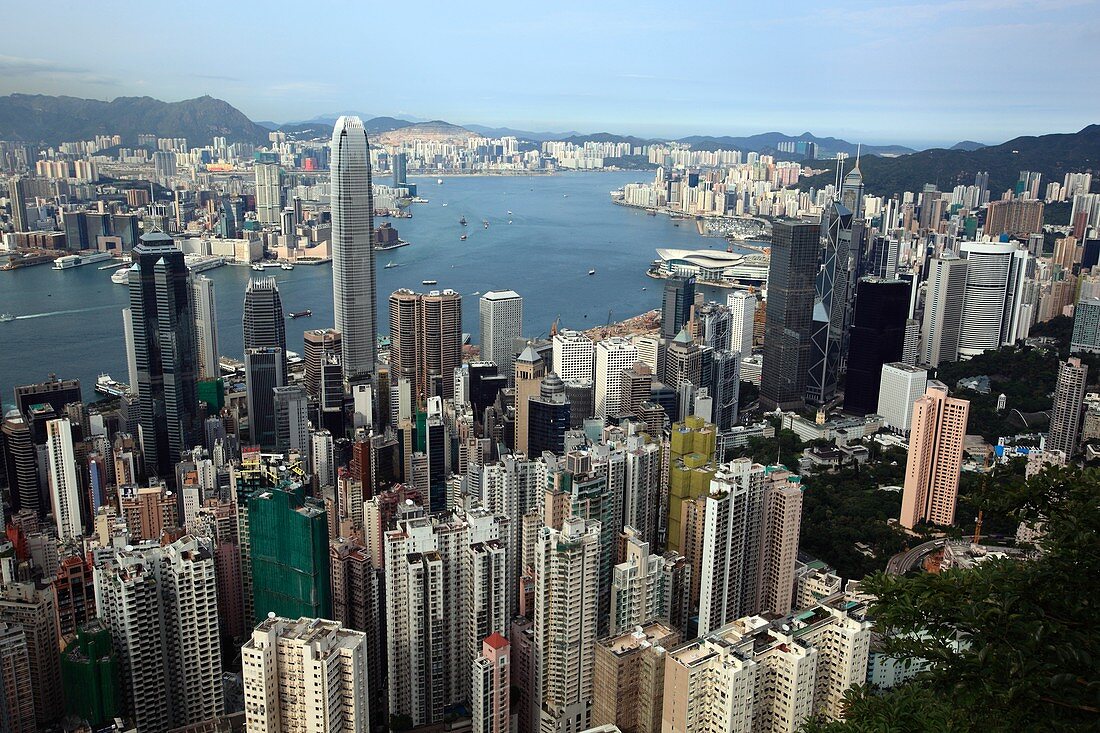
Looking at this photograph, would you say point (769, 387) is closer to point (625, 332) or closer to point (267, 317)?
point (625, 332)

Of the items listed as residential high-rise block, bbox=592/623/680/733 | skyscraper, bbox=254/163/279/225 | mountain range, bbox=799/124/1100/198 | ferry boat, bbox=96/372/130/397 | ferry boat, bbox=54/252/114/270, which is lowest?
ferry boat, bbox=96/372/130/397

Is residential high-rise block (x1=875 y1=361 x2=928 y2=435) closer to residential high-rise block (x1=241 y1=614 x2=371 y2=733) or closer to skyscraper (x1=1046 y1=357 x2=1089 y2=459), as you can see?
skyscraper (x1=1046 y1=357 x2=1089 y2=459)

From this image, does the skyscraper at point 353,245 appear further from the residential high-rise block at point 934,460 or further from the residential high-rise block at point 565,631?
the residential high-rise block at point 565,631

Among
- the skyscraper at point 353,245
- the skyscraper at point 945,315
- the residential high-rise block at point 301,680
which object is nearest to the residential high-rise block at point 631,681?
the residential high-rise block at point 301,680

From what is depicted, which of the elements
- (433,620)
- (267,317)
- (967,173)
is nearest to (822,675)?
(433,620)

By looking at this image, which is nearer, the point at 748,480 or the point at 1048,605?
the point at 1048,605

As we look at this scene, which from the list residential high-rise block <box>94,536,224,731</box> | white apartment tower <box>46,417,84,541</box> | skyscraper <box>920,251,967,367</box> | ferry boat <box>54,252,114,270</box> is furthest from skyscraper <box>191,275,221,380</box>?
skyscraper <box>920,251,967,367</box>
